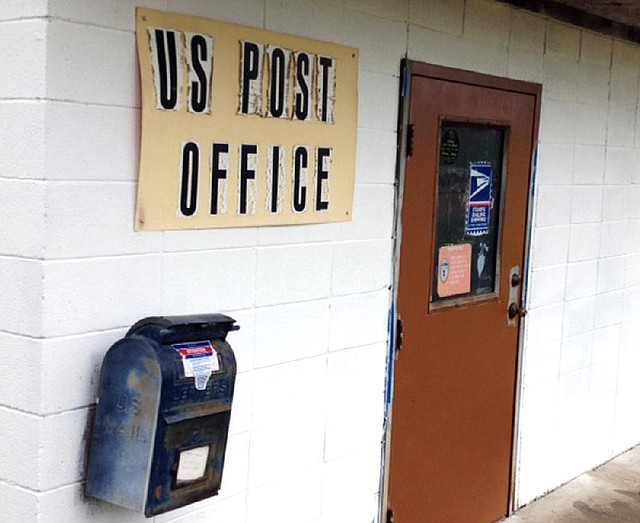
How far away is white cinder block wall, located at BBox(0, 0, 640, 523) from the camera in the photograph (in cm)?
258

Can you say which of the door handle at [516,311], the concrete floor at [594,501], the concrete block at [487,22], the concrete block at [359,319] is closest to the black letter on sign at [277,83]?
the concrete block at [359,319]

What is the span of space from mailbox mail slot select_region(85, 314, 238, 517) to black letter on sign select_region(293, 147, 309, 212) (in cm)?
71

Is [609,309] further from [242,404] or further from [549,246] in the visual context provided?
[242,404]

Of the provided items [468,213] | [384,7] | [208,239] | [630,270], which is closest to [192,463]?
[208,239]

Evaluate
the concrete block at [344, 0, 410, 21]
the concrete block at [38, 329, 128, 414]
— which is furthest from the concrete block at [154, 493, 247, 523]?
the concrete block at [344, 0, 410, 21]

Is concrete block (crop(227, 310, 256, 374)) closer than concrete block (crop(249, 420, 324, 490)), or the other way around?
concrete block (crop(227, 310, 256, 374))

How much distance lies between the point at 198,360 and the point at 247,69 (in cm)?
96

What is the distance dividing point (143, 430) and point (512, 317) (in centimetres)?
255

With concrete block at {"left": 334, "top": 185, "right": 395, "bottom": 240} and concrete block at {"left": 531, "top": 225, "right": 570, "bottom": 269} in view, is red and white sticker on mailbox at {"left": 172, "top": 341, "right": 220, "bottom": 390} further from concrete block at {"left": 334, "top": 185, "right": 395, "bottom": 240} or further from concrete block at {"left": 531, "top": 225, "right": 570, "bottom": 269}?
concrete block at {"left": 531, "top": 225, "right": 570, "bottom": 269}

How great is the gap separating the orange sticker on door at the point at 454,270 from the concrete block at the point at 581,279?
3.35 ft

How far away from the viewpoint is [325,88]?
339cm

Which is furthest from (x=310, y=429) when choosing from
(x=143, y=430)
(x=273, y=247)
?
(x=143, y=430)

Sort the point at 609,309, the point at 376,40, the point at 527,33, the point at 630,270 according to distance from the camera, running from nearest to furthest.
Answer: the point at 376,40 < the point at 527,33 < the point at 609,309 < the point at 630,270

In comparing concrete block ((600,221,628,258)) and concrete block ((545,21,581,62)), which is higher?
concrete block ((545,21,581,62))
